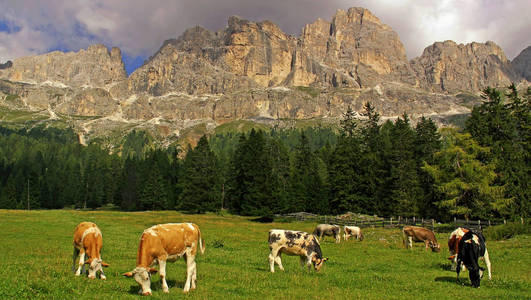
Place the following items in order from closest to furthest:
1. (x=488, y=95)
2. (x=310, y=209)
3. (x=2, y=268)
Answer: (x=2, y=268)
(x=488, y=95)
(x=310, y=209)

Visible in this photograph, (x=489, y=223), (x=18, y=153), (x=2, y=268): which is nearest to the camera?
(x=2, y=268)

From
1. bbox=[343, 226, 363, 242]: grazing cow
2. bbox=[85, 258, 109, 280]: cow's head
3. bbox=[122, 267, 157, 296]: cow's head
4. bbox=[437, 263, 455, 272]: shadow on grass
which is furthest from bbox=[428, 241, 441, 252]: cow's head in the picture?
bbox=[85, 258, 109, 280]: cow's head

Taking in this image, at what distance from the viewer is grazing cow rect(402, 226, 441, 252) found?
25.8 metres

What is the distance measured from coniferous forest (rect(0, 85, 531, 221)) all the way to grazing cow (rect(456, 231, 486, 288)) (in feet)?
104

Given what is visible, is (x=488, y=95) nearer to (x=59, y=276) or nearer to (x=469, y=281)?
(x=469, y=281)

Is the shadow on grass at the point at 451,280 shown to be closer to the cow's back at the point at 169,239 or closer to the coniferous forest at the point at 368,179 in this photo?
the cow's back at the point at 169,239

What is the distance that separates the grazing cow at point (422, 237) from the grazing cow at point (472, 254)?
11397 mm

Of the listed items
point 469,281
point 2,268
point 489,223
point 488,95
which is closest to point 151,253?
point 2,268

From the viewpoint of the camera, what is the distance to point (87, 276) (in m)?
12.9

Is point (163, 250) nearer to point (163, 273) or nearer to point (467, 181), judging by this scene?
point (163, 273)

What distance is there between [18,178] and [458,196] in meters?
108

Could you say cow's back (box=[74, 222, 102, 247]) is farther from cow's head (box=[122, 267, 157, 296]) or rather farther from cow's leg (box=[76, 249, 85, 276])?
cow's head (box=[122, 267, 157, 296])

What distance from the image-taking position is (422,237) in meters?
26.4

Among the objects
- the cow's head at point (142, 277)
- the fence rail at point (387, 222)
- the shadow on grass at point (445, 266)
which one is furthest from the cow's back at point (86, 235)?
the fence rail at point (387, 222)
